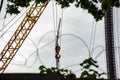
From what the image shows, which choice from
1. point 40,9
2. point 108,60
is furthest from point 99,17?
point 40,9

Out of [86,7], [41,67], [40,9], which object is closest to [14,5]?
[86,7]

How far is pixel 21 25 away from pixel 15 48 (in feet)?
31.5

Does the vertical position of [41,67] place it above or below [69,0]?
below

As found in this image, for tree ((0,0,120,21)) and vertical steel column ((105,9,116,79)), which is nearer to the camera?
tree ((0,0,120,21))

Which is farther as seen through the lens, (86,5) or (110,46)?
(110,46)

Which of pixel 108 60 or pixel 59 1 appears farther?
pixel 108 60

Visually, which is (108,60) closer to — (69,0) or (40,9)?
(40,9)

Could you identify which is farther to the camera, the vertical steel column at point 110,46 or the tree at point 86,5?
the vertical steel column at point 110,46

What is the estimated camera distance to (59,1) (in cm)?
2381

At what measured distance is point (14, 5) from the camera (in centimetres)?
2309

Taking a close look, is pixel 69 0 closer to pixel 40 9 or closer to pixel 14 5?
pixel 14 5

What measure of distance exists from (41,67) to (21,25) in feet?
369

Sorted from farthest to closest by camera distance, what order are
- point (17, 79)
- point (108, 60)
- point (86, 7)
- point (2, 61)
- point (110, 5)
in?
point (2, 61), point (108, 60), point (17, 79), point (86, 7), point (110, 5)

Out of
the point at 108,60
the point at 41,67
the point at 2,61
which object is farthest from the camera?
the point at 2,61
